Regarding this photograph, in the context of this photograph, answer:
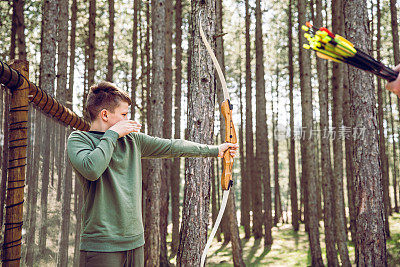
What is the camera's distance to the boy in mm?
1686

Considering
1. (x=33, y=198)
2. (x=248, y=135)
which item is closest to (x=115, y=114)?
(x=33, y=198)

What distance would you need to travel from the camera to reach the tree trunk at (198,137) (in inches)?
148

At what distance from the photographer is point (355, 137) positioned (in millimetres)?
4969

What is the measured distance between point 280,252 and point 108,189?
9.69 metres

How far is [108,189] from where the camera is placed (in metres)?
1.78

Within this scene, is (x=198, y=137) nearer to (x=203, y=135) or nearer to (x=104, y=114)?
(x=203, y=135)

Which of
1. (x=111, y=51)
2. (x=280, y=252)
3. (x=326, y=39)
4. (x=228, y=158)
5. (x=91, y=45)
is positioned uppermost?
(x=91, y=45)

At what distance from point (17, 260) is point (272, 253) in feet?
30.5

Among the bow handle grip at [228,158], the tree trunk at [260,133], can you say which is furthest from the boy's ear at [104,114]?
the tree trunk at [260,133]

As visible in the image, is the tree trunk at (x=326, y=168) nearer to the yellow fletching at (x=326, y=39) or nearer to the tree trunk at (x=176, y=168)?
the tree trunk at (x=176, y=168)

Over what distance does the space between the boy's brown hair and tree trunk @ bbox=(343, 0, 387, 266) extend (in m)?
4.03

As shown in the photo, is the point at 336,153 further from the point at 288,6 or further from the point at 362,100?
the point at 288,6

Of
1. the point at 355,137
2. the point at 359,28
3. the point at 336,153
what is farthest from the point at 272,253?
the point at 359,28

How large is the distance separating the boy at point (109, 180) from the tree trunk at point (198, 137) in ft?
6.01
